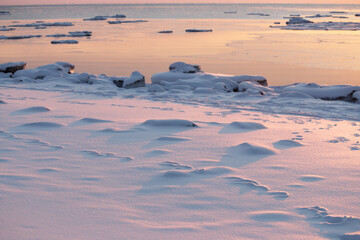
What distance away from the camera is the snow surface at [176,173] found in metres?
1.99

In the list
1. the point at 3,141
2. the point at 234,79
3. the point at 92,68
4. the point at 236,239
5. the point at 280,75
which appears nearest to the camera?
the point at 236,239

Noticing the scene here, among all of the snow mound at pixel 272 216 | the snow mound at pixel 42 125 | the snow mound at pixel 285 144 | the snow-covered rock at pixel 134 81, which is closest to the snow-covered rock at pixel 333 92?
the snow-covered rock at pixel 134 81

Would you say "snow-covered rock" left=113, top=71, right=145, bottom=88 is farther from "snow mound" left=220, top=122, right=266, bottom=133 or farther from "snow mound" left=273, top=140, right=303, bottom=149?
"snow mound" left=273, top=140, right=303, bottom=149

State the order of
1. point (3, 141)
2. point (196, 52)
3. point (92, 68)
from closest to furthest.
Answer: point (3, 141) < point (92, 68) < point (196, 52)

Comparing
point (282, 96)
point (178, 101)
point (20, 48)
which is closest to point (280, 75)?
point (282, 96)

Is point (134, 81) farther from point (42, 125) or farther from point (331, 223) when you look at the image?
point (331, 223)

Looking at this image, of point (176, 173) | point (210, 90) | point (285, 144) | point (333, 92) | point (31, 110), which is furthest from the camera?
point (210, 90)

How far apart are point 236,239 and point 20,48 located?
16.9 meters

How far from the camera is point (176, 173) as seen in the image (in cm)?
270

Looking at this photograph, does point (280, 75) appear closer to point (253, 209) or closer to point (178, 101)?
point (178, 101)

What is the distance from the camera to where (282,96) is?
650 cm

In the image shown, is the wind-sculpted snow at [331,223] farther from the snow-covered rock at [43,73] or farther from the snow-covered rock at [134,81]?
the snow-covered rock at [43,73]

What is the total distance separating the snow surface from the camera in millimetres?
1985

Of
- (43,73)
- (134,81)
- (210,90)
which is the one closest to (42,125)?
(210,90)
